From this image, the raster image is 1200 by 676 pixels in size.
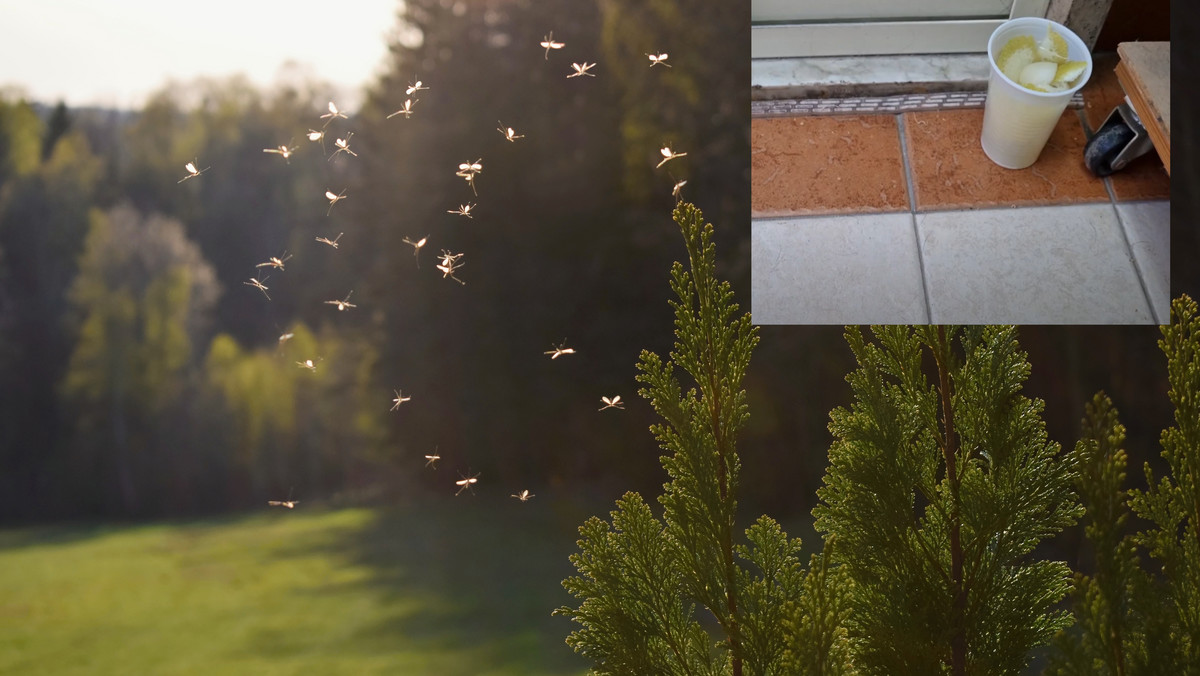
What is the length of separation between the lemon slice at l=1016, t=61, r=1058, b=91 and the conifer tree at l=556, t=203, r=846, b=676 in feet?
2.37

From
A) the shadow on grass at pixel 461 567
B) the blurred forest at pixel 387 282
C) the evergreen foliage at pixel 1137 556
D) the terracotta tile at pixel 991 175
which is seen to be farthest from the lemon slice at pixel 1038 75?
the shadow on grass at pixel 461 567

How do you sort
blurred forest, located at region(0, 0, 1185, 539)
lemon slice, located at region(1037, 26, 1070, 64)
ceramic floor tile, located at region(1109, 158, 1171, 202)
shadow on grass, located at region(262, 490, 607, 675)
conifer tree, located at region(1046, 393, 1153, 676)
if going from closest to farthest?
conifer tree, located at region(1046, 393, 1153, 676) < lemon slice, located at region(1037, 26, 1070, 64) < ceramic floor tile, located at region(1109, 158, 1171, 202) < blurred forest, located at region(0, 0, 1185, 539) < shadow on grass, located at region(262, 490, 607, 675)

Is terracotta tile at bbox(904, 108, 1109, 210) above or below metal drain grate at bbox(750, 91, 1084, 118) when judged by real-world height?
below

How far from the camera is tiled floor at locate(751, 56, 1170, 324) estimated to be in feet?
4.57

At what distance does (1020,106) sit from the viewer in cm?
133

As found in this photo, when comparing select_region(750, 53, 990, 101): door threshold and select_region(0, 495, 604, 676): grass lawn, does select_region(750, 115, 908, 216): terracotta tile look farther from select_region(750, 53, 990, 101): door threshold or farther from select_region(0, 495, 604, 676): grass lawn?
select_region(0, 495, 604, 676): grass lawn

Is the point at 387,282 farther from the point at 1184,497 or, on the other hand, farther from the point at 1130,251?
the point at 1184,497

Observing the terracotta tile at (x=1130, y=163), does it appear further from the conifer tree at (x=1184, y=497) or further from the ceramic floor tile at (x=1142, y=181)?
the conifer tree at (x=1184, y=497)

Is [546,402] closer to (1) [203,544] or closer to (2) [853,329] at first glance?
(1) [203,544]

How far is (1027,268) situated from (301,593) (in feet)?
9.01

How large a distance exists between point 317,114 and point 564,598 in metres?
1.95

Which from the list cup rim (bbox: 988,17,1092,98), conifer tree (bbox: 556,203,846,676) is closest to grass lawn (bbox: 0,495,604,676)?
conifer tree (bbox: 556,203,846,676)

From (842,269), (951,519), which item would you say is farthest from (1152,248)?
(951,519)

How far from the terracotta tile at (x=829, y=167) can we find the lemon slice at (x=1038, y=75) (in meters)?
0.23
